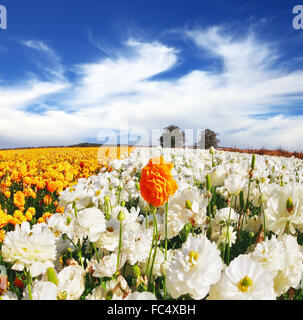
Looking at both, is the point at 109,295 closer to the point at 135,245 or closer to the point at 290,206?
the point at 135,245

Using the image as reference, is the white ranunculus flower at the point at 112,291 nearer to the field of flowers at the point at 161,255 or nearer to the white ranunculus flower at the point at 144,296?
the field of flowers at the point at 161,255

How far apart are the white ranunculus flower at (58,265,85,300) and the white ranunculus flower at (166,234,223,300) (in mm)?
367

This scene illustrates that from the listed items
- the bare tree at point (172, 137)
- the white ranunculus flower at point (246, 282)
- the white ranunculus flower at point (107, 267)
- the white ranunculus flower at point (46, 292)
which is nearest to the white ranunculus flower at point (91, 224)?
the white ranunculus flower at point (107, 267)

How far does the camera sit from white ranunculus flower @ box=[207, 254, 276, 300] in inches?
31.9

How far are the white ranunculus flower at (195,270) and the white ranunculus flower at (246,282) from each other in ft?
0.11

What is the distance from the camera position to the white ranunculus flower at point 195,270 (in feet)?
2.80

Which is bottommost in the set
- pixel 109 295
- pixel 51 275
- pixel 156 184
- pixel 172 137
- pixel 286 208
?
pixel 109 295

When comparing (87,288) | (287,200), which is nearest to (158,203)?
(287,200)

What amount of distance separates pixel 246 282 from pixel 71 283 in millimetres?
632

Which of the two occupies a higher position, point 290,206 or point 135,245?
point 290,206

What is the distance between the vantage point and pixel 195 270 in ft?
2.85

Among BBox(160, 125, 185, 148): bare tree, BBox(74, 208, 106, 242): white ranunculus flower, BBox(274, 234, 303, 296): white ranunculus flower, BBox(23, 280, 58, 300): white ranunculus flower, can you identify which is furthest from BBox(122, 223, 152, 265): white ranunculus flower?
BBox(160, 125, 185, 148): bare tree

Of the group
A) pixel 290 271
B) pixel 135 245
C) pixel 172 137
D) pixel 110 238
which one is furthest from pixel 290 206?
pixel 172 137
